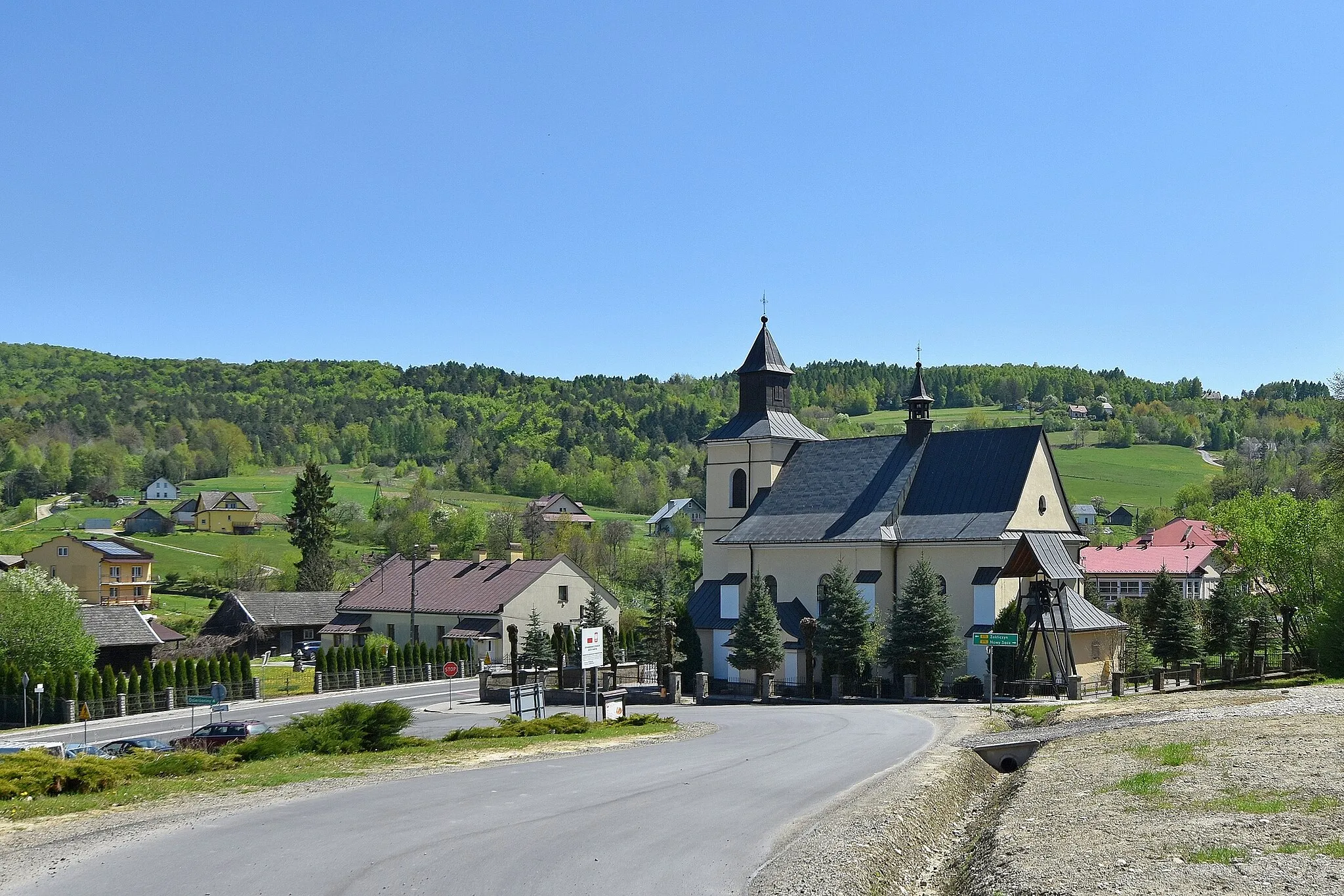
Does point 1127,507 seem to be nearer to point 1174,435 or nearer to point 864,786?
point 1174,435

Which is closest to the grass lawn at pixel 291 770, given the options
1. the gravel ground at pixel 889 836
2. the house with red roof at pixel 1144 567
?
the gravel ground at pixel 889 836

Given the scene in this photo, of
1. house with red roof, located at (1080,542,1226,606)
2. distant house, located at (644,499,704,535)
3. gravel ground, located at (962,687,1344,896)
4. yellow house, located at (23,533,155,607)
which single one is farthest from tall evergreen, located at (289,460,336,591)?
gravel ground, located at (962,687,1344,896)

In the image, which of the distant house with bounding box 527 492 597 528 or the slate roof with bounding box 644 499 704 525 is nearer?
the distant house with bounding box 527 492 597 528

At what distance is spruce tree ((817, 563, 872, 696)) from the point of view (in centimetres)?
4516

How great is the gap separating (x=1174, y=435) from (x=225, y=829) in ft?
601

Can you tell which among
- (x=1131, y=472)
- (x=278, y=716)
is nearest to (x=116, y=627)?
(x=278, y=716)

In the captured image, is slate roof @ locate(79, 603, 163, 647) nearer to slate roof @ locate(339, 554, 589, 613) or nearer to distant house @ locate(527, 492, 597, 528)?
slate roof @ locate(339, 554, 589, 613)

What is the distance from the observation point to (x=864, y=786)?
63.9ft

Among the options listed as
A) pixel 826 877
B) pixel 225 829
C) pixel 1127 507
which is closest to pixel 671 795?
pixel 826 877

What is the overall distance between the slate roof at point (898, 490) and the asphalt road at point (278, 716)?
46.9 feet

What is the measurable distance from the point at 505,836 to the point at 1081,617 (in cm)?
3476

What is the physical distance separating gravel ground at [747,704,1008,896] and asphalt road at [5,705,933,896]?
0.41m

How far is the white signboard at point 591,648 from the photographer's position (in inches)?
1262

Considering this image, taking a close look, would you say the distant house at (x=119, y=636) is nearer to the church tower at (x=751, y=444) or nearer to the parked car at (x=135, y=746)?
the parked car at (x=135, y=746)
